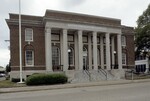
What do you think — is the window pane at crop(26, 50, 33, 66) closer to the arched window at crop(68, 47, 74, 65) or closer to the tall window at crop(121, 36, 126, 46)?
the arched window at crop(68, 47, 74, 65)

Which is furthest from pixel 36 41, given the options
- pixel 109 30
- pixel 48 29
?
pixel 109 30

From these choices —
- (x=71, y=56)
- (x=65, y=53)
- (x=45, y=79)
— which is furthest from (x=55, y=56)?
(x=45, y=79)

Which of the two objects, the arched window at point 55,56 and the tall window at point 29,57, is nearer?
the tall window at point 29,57

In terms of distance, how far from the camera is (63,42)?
3556cm

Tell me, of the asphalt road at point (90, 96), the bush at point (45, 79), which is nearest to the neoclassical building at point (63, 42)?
the bush at point (45, 79)

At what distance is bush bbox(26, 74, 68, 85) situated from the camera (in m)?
26.5

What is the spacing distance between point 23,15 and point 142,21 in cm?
2708

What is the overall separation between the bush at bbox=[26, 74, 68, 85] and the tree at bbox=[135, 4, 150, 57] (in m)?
27.7

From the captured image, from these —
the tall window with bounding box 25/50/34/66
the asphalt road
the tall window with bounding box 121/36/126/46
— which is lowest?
the asphalt road

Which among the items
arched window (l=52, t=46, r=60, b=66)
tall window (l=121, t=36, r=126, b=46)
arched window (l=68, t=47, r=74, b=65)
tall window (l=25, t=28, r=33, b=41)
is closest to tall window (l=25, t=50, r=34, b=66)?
tall window (l=25, t=28, r=33, b=41)

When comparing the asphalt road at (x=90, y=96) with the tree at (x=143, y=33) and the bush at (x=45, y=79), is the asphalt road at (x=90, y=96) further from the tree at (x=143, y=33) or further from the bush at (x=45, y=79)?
the tree at (x=143, y=33)

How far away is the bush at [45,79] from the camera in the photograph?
87.1 feet

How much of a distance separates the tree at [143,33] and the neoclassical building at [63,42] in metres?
9.96

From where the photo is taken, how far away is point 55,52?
1513 inches
